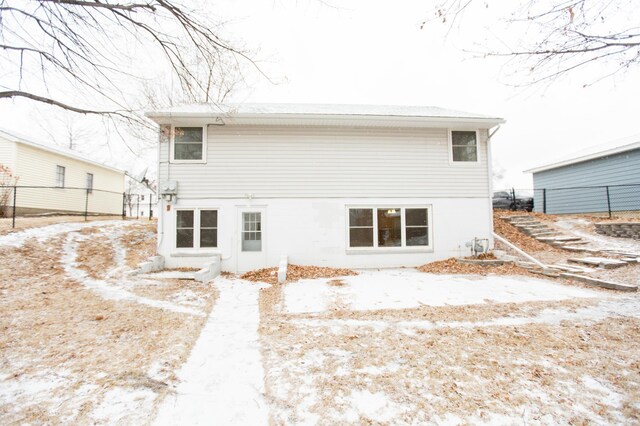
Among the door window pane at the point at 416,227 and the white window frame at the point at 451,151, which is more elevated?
the white window frame at the point at 451,151

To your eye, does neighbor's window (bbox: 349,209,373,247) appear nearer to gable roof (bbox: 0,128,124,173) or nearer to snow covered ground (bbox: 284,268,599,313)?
snow covered ground (bbox: 284,268,599,313)

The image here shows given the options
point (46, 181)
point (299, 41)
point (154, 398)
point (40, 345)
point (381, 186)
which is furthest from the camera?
point (46, 181)

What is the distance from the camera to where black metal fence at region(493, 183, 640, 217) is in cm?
1312

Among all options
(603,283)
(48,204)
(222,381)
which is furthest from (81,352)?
(48,204)

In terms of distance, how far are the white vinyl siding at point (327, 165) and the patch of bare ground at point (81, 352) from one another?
12.4 ft

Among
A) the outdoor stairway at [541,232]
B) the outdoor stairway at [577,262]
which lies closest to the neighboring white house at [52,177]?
the outdoor stairway at [577,262]

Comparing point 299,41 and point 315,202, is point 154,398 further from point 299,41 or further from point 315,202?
point 315,202

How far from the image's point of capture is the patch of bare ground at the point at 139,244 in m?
8.61

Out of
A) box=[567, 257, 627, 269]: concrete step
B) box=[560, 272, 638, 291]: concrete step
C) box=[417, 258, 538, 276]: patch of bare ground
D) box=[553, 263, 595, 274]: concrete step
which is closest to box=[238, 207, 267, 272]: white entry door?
box=[417, 258, 538, 276]: patch of bare ground

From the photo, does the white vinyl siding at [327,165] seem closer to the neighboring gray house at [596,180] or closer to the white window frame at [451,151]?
the white window frame at [451,151]

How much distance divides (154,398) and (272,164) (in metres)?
6.99

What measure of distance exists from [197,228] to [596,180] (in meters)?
19.5

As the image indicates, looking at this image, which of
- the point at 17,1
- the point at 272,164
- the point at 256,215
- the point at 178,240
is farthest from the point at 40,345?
the point at 272,164

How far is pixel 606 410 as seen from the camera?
235 cm
